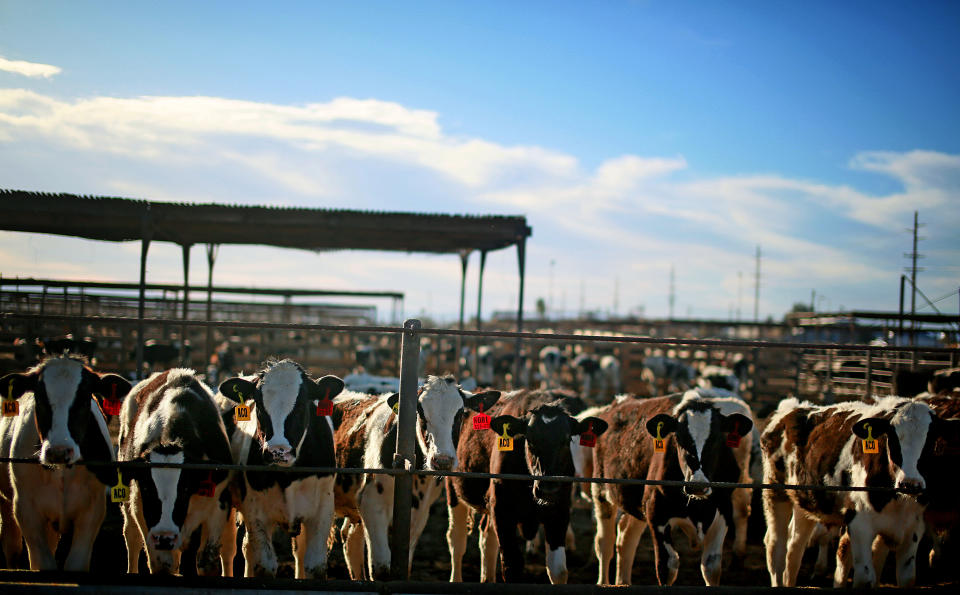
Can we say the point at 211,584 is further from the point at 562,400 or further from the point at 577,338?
the point at 562,400

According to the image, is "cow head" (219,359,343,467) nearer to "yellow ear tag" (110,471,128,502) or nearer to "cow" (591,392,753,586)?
"yellow ear tag" (110,471,128,502)

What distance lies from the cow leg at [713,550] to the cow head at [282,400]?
3.41 metres

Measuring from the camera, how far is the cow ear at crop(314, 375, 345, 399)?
5.37 m

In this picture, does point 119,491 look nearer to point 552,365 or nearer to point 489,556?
point 489,556

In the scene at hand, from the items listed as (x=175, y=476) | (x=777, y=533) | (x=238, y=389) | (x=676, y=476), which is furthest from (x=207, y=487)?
(x=777, y=533)

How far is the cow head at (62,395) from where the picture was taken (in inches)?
173

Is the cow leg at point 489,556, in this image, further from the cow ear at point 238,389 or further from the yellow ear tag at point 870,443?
the yellow ear tag at point 870,443

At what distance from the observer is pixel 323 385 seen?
17.7 feet

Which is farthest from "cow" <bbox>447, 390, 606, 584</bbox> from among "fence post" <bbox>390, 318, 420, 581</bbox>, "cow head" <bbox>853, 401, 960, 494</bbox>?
"cow head" <bbox>853, 401, 960, 494</bbox>

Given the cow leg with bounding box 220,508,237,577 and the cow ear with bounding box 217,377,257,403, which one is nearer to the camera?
the cow ear with bounding box 217,377,257,403

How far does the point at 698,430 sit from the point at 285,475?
337cm

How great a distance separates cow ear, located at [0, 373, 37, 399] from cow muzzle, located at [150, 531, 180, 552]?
1.32m

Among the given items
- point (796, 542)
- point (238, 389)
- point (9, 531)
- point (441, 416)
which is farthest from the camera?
point (796, 542)

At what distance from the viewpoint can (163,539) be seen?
14.8 feet
